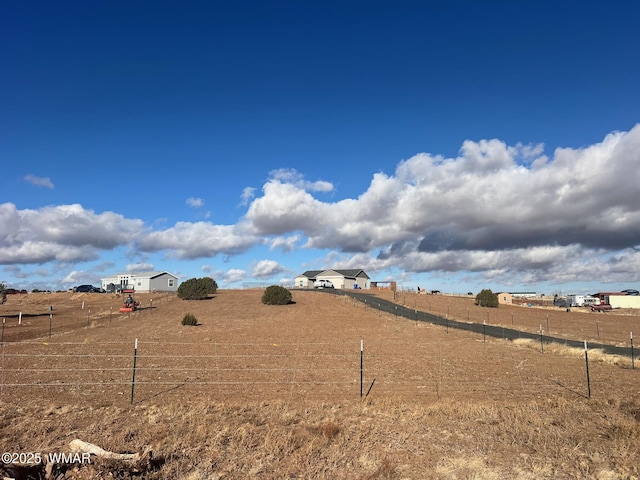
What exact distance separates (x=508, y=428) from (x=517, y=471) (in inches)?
111

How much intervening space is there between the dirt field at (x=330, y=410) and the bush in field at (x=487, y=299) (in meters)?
41.6

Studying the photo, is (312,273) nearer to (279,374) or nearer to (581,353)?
(581,353)

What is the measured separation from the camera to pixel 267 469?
8.62m

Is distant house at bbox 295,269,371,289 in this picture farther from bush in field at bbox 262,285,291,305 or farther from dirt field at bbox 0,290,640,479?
dirt field at bbox 0,290,640,479

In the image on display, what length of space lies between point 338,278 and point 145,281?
152ft

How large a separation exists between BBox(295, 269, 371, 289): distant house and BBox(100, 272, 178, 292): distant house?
33.1m

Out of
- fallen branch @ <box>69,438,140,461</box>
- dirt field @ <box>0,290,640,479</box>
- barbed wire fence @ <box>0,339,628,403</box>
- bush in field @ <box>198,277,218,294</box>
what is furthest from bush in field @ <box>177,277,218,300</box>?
fallen branch @ <box>69,438,140,461</box>

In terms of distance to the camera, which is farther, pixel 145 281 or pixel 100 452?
pixel 145 281

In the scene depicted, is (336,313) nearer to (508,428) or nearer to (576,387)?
(576,387)

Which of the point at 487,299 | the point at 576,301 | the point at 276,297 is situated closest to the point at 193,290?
the point at 276,297

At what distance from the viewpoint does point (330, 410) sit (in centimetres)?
1301

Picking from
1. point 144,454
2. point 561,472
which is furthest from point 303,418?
point 561,472

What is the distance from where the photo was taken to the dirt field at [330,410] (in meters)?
8.87

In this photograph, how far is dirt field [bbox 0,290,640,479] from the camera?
8.87m
